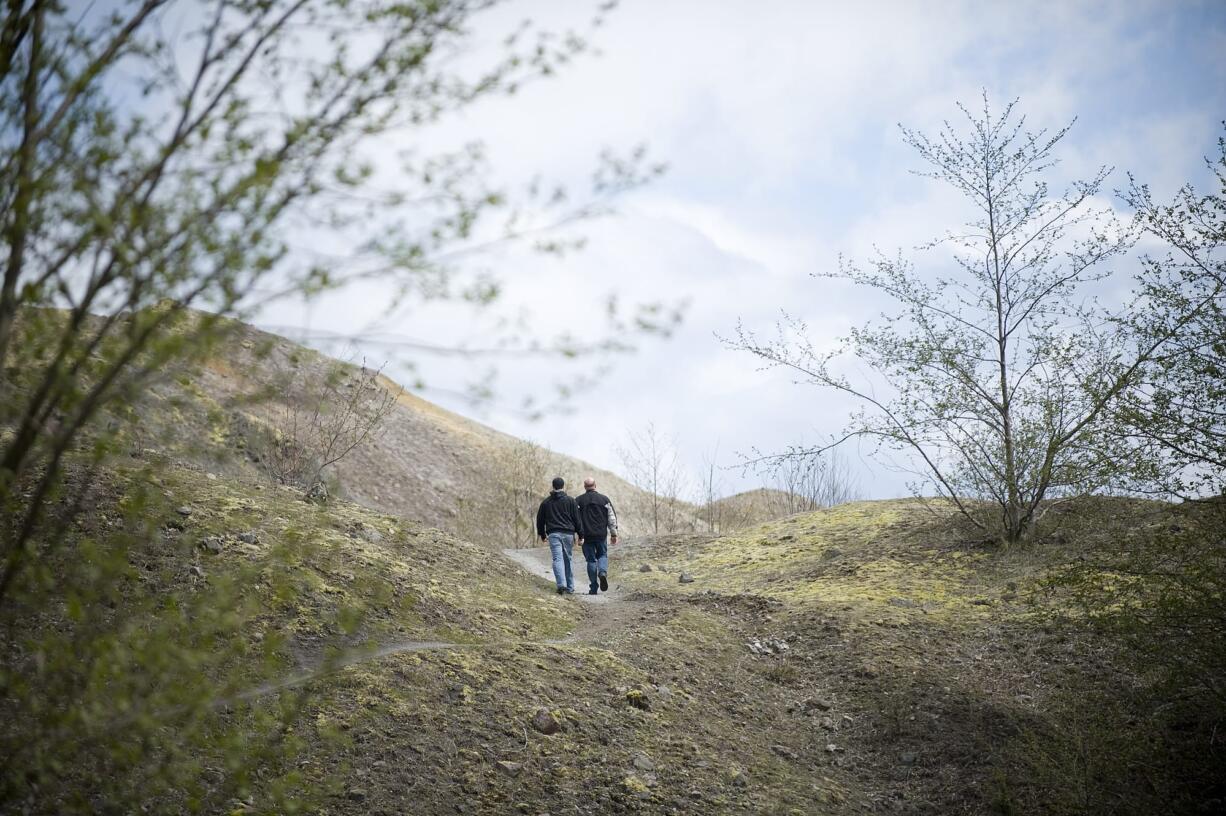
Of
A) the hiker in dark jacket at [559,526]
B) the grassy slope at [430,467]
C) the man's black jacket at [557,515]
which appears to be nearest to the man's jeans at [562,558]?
Answer: the hiker in dark jacket at [559,526]

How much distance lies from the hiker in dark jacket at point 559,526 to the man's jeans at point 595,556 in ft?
1.75

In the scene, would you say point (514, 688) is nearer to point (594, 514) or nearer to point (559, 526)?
point (559, 526)

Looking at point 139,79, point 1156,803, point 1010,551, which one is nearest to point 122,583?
point 139,79

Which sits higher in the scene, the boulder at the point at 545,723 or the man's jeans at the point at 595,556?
the man's jeans at the point at 595,556

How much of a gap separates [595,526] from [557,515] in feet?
2.61

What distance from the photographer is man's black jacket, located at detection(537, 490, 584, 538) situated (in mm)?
14375

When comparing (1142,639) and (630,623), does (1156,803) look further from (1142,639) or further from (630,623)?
(630,623)

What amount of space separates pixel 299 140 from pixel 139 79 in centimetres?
73

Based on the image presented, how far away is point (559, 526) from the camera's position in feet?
47.1

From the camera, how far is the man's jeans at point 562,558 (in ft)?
47.2

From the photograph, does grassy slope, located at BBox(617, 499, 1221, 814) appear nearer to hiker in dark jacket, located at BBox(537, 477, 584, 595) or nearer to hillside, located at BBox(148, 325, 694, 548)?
hiker in dark jacket, located at BBox(537, 477, 584, 595)

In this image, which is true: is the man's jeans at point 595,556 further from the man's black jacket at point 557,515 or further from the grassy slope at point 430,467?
the grassy slope at point 430,467

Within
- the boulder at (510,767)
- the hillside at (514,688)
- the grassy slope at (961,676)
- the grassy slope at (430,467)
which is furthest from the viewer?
the grassy slope at (430,467)

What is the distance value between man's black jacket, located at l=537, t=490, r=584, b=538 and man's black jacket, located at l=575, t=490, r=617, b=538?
8.3 inches
